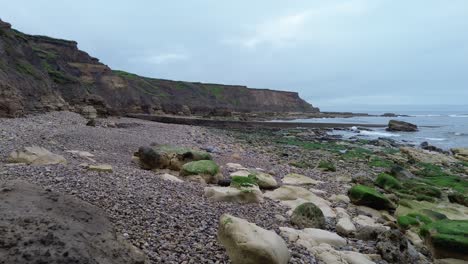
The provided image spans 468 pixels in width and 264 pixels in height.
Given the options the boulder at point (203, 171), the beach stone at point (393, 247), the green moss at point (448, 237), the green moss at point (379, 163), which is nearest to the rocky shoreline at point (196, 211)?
the beach stone at point (393, 247)

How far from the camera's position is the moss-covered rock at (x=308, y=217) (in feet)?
25.1

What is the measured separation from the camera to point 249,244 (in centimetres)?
502

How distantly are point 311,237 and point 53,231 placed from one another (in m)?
4.50

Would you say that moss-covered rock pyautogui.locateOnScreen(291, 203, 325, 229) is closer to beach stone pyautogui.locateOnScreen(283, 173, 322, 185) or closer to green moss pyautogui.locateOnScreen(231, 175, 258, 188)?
green moss pyautogui.locateOnScreen(231, 175, 258, 188)

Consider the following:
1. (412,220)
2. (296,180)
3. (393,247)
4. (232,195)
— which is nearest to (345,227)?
(393,247)

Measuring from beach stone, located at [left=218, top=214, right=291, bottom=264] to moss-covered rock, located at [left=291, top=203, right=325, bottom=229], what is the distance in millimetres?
2190

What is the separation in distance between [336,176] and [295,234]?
9102 millimetres

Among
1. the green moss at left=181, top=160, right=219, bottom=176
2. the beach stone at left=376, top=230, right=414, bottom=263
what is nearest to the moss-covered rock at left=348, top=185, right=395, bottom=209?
the beach stone at left=376, top=230, right=414, bottom=263

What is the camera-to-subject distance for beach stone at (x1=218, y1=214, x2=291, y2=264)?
4.95 m

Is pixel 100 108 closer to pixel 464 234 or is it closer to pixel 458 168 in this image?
pixel 458 168

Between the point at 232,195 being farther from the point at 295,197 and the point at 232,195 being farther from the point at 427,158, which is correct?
the point at 427,158

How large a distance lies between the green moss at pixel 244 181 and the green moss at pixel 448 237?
13.8ft

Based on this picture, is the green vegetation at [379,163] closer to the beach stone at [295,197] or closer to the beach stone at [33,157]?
the beach stone at [295,197]

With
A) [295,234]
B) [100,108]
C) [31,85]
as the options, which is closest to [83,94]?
[100,108]
